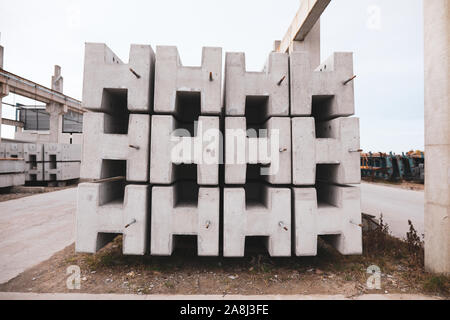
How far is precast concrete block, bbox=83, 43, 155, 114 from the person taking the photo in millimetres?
2811

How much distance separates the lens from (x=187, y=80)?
2.81 metres

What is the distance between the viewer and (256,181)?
3748 millimetres

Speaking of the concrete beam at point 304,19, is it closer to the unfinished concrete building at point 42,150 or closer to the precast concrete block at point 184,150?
the precast concrete block at point 184,150

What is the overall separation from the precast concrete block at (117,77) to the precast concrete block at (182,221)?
1377 mm

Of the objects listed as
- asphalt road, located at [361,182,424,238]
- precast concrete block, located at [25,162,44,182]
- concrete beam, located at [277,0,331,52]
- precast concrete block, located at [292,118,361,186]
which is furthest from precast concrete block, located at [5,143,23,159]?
asphalt road, located at [361,182,424,238]

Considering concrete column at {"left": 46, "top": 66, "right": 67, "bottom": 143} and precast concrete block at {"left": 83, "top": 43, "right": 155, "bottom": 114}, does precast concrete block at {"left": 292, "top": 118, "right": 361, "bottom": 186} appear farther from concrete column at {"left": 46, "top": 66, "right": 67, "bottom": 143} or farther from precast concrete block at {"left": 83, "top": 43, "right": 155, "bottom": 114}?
concrete column at {"left": 46, "top": 66, "right": 67, "bottom": 143}

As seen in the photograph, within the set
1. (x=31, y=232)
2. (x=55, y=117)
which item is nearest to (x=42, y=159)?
(x=55, y=117)

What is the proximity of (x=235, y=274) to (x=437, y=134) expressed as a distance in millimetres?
3353

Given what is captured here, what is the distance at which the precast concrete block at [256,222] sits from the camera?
9.00ft

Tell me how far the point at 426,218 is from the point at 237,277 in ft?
9.22

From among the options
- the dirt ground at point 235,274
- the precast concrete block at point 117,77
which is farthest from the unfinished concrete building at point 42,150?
the precast concrete block at point 117,77
